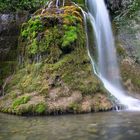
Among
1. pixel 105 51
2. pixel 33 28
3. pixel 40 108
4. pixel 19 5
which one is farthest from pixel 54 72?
pixel 19 5

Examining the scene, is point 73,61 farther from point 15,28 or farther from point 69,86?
point 15,28

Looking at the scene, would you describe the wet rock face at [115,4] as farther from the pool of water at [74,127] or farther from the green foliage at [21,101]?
the pool of water at [74,127]

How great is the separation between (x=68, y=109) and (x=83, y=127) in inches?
112

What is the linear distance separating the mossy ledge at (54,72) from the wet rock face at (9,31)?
1.81 meters

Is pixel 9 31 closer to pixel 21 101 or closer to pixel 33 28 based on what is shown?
pixel 33 28

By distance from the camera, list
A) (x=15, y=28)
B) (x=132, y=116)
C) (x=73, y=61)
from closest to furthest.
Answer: (x=132, y=116), (x=73, y=61), (x=15, y=28)

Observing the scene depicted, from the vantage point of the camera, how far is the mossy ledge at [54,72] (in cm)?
1268

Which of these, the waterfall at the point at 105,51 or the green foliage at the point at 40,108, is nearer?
the green foliage at the point at 40,108

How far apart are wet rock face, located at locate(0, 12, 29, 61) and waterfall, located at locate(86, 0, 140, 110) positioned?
3.29 meters

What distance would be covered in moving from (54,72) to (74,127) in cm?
418

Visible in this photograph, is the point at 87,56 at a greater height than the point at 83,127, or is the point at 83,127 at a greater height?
the point at 87,56

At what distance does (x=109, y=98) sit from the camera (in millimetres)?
13086

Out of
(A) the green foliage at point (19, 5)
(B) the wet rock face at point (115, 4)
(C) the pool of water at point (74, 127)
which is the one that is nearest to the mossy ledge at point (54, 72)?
(C) the pool of water at point (74, 127)

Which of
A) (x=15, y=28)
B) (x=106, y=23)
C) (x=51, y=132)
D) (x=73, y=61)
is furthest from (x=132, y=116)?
(x=15, y=28)
